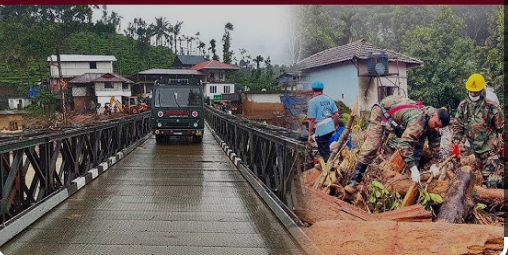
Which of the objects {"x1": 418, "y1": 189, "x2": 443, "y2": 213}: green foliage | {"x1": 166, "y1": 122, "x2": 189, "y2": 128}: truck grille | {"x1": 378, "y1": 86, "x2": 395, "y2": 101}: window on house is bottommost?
{"x1": 166, "y1": 122, "x2": 189, "y2": 128}: truck grille

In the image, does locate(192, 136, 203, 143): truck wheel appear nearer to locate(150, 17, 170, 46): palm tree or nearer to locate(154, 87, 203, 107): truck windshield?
locate(154, 87, 203, 107): truck windshield

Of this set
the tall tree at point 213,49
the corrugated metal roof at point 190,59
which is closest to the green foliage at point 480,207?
the tall tree at point 213,49

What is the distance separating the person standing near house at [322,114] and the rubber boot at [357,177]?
0.54 feet

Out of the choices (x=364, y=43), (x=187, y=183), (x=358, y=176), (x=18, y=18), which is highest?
(x=18, y=18)

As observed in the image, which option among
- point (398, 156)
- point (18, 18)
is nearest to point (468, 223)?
point (398, 156)

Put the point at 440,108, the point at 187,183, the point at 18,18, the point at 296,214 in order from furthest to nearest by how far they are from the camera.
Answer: the point at 187,183, the point at 296,214, the point at 18,18, the point at 440,108

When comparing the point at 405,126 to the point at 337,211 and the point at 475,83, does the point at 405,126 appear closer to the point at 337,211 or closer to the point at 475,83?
the point at 475,83

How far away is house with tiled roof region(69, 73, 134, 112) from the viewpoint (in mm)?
3468

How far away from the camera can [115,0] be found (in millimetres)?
2500

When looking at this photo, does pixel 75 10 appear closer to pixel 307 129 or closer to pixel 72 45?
pixel 72 45

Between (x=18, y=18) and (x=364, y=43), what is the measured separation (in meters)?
1.93

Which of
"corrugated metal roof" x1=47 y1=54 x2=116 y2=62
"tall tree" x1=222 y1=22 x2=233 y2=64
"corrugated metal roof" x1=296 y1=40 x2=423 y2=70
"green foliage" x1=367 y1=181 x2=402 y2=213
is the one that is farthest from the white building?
"green foliage" x1=367 y1=181 x2=402 y2=213

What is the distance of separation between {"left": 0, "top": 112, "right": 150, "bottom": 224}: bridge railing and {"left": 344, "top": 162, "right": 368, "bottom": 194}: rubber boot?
2.37 meters

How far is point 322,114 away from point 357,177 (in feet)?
1.18
